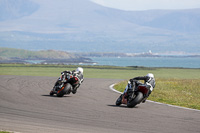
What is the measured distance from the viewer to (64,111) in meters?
17.0

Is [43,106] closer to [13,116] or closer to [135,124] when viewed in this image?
[13,116]

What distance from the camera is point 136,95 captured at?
18578mm

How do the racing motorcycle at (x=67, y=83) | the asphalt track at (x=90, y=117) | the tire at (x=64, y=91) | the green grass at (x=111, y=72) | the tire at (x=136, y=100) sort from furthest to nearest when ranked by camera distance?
the green grass at (x=111, y=72) < the racing motorcycle at (x=67, y=83) < the tire at (x=64, y=91) < the tire at (x=136, y=100) < the asphalt track at (x=90, y=117)

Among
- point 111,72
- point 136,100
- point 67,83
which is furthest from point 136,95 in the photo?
point 111,72

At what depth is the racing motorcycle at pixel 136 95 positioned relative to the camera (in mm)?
18344

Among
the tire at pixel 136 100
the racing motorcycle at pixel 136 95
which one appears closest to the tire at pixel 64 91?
the racing motorcycle at pixel 136 95

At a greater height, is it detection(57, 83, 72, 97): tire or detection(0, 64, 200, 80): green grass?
detection(57, 83, 72, 97): tire

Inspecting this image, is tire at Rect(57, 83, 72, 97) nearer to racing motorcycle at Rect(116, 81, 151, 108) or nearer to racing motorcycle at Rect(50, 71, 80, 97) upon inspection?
racing motorcycle at Rect(50, 71, 80, 97)

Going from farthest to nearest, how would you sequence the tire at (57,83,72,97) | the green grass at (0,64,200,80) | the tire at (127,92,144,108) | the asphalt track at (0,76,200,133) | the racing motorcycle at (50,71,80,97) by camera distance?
the green grass at (0,64,200,80) → the racing motorcycle at (50,71,80,97) → the tire at (57,83,72,97) → the tire at (127,92,144,108) → the asphalt track at (0,76,200,133)

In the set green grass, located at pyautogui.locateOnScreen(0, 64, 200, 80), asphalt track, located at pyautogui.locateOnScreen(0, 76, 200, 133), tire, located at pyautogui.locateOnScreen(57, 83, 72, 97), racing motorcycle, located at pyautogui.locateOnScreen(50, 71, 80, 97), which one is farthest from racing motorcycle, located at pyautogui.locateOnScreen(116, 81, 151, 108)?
green grass, located at pyautogui.locateOnScreen(0, 64, 200, 80)

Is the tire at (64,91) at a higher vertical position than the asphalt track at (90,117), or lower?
higher

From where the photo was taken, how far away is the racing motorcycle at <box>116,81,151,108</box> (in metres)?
18.3

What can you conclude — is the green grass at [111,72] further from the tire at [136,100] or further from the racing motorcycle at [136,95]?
the tire at [136,100]

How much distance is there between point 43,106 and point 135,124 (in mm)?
5401
